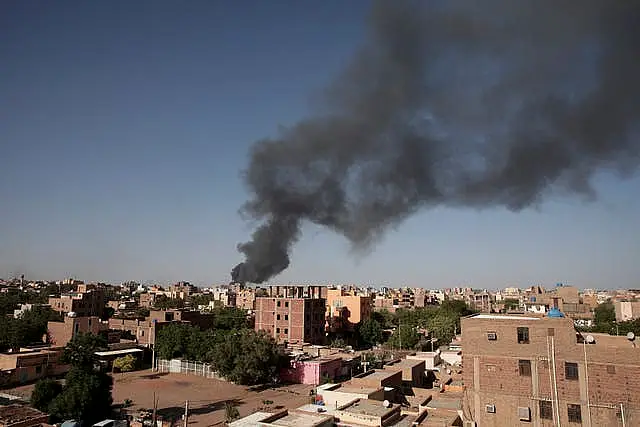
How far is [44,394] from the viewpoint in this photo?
22656 millimetres

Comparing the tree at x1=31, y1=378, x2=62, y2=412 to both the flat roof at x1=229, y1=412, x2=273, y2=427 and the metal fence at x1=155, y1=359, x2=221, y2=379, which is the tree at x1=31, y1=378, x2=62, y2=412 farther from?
Answer: the metal fence at x1=155, y1=359, x2=221, y2=379

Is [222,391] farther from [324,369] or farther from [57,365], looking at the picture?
Result: [57,365]

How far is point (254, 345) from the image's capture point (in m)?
31.9

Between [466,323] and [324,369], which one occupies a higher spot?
[466,323]

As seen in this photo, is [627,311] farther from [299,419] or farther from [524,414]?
[299,419]

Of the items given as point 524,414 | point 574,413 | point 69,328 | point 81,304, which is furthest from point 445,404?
point 81,304

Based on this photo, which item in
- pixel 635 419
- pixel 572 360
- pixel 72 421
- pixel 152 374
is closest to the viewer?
pixel 635 419

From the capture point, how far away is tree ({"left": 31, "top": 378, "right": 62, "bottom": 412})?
22.3m

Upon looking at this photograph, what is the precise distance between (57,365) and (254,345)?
1531cm

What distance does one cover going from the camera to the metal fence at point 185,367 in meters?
35.2

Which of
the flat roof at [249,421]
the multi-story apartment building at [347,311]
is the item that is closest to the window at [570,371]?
the flat roof at [249,421]

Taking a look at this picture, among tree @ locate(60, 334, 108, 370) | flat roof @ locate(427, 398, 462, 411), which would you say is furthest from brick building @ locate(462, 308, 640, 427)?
tree @ locate(60, 334, 108, 370)

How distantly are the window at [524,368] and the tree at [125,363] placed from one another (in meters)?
30.7

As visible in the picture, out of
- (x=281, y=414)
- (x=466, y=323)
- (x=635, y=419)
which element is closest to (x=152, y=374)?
(x=281, y=414)
